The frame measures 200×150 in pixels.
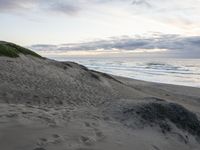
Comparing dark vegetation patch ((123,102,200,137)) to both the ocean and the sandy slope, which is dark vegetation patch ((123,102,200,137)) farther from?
the ocean

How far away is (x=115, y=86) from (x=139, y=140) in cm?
862

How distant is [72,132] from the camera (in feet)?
22.4

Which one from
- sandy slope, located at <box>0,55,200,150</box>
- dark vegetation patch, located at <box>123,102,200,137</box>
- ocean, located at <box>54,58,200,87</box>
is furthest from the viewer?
ocean, located at <box>54,58,200,87</box>

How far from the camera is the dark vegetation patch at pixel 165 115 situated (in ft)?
29.1

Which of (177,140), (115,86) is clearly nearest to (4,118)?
(177,140)

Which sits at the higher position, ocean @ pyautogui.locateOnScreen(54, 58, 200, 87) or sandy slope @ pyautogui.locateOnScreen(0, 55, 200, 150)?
sandy slope @ pyautogui.locateOnScreen(0, 55, 200, 150)

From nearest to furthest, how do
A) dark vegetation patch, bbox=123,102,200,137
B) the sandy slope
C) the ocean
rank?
the sandy slope
dark vegetation patch, bbox=123,102,200,137
the ocean

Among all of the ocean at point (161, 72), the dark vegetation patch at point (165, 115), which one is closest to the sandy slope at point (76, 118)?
the dark vegetation patch at point (165, 115)

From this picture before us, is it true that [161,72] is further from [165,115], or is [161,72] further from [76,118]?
[76,118]

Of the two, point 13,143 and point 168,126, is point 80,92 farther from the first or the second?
point 13,143

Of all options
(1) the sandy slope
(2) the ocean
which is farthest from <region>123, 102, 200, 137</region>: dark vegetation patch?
(2) the ocean

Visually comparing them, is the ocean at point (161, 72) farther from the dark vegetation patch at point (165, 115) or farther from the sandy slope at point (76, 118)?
the dark vegetation patch at point (165, 115)

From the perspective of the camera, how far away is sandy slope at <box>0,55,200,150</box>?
6.45m

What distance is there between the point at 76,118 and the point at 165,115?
2551 millimetres
